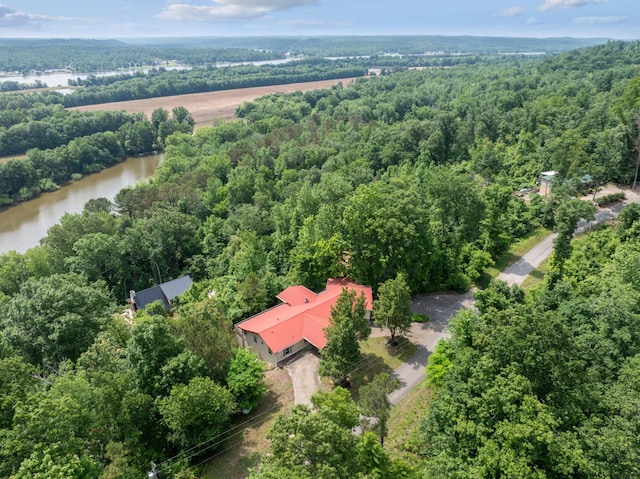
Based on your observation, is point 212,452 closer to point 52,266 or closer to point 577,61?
point 52,266

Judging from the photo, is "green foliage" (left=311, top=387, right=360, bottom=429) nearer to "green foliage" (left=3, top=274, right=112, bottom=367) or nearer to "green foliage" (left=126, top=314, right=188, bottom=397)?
"green foliage" (left=126, top=314, right=188, bottom=397)

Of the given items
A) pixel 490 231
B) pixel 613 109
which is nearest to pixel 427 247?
pixel 490 231

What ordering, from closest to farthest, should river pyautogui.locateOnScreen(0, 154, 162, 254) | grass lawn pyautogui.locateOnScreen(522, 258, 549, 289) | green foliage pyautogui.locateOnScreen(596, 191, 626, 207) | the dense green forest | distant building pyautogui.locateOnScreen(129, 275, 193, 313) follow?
the dense green forest
grass lawn pyautogui.locateOnScreen(522, 258, 549, 289)
distant building pyautogui.locateOnScreen(129, 275, 193, 313)
green foliage pyautogui.locateOnScreen(596, 191, 626, 207)
river pyautogui.locateOnScreen(0, 154, 162, 254)

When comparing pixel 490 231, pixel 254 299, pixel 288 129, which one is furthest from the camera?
pixel 288 129

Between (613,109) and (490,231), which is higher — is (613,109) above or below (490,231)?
above

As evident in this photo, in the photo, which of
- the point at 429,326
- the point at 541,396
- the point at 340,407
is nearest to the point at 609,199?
the point at 429,326

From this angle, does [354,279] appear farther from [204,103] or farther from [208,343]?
[204,103]

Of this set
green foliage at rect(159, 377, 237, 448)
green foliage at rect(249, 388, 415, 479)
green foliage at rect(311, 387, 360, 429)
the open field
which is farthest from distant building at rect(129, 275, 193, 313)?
the open field
